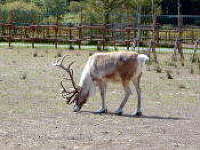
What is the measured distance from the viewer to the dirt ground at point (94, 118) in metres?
9.43

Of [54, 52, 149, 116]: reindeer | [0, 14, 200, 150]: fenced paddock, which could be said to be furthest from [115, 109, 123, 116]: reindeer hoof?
[0, 14, 200, 150]: fenced paddock

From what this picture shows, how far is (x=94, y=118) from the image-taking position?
12109 millimetres

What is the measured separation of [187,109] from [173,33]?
88.6ft

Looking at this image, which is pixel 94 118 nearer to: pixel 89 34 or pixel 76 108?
pixel 76 108

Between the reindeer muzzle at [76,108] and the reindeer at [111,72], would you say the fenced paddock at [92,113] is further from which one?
the reindeer at [111,72]

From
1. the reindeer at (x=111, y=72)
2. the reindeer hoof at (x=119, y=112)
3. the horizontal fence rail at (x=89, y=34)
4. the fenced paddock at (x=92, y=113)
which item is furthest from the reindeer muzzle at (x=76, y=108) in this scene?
the horizontal fence rail at (x=89, y=34)

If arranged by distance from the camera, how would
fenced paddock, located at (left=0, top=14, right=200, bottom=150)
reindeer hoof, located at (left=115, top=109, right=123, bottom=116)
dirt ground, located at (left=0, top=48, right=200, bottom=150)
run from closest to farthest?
dirt ground, located at (left=0, top=48, right=200, bottom=150) → fenced paddock, located at (left=0, top=14, right=200, bottom=150) → reindeer hoof, located at (left=115, top=109, right=123, bottom=116)

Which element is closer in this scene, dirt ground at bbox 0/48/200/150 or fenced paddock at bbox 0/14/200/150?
dirt ground at bbox 0/48/200/150

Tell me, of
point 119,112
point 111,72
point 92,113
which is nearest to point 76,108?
point 92,113

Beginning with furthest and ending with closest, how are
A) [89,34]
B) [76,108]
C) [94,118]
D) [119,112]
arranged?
[89,34], [76,108], [119,112], [94,118]

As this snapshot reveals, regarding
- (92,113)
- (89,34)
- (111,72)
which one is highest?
(111,72)

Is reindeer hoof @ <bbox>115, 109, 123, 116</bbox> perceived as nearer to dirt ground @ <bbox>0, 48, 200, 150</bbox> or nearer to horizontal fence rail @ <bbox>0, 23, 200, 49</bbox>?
dirt ground @ <bbox>0, 48, 200, 150</bbox>

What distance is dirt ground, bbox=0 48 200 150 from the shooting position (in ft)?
30.9

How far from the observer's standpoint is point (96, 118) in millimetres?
12125
